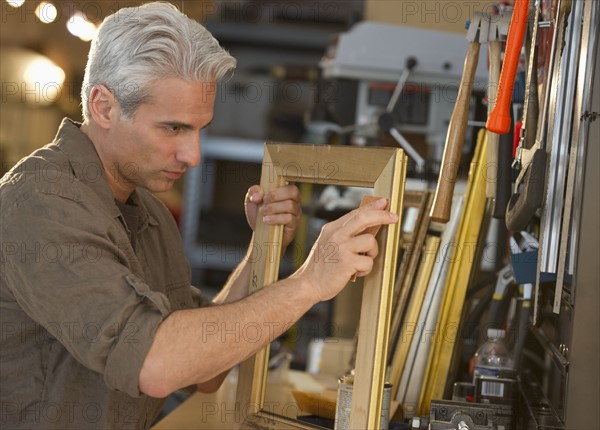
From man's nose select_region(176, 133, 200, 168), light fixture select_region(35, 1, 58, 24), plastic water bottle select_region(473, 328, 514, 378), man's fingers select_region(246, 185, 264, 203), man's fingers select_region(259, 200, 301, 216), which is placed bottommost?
plastic water bottle select_region(473, 328, 514, 378)

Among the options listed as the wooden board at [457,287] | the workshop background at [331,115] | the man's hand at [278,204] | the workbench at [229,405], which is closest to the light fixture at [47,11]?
the workshop background at [331,115]

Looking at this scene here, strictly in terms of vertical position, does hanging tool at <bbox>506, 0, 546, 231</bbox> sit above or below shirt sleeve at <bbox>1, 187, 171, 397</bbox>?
above

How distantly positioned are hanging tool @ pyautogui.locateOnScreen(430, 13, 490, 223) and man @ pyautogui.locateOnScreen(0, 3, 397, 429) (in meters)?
Answer: 0.26

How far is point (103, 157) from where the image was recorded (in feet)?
5.27

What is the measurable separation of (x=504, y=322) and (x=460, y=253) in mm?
286

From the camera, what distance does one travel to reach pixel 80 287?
50.6 inches

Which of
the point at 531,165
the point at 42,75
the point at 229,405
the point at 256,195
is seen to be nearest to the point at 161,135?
the point at 256,195

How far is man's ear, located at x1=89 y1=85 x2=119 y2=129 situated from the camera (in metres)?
1.54

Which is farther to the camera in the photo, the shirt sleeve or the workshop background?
the workshop background

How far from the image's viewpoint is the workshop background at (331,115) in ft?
5.07

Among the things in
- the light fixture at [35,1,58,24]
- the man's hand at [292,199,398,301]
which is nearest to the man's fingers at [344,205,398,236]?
the man's hand at [292,199,398,301]

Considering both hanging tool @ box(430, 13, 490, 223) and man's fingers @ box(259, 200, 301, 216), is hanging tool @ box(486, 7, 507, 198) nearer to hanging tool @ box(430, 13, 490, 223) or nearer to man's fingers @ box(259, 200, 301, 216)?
hanging tool @ box(430, 13, 490, 223)

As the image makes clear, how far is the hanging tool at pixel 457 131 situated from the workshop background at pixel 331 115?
4 centimetres

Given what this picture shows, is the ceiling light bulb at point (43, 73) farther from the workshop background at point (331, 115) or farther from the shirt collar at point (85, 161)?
the shirt collar at point (85, 161)
